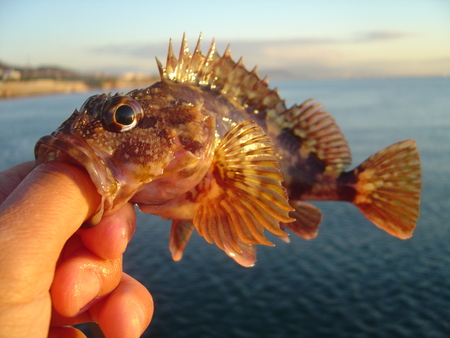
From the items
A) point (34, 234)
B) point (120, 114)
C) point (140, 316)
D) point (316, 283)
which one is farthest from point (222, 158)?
point (316, 283)

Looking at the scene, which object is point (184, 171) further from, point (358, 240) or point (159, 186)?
point (358, 240)

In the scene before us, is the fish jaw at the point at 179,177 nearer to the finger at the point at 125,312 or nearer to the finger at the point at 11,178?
the finger at the point at 125,312

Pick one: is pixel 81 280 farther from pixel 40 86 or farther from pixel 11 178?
pixel 40 86

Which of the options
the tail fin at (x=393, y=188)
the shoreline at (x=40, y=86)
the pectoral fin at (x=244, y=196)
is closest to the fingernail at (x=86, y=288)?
the pectoral fin at (x=244, y=196)

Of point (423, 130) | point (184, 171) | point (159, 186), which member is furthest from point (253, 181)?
point (423, 130)

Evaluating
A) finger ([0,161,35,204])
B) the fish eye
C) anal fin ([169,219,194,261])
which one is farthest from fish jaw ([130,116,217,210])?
finger ([0,161,35,204])

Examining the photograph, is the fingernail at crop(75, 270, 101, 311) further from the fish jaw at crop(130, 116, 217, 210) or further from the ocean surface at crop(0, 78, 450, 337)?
the ocean surface at crop(0, 78, 450, 337)

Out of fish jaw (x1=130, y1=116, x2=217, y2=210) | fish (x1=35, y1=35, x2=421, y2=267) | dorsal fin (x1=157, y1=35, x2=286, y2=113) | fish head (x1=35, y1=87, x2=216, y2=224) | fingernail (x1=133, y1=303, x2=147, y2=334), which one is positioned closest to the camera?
fish head (x1=35, y1=87, x2=216, y2=224)

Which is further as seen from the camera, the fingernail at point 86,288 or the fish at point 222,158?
the fish at point 222,158
